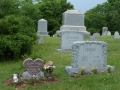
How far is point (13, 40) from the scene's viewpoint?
37.9ft

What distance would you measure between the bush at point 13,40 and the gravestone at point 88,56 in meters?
4.16

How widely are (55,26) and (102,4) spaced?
17.6 m

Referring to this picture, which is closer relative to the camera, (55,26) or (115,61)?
(115,61)

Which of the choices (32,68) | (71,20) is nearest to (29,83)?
(32,68)

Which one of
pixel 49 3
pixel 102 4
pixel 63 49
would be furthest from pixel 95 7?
pixel 63 49

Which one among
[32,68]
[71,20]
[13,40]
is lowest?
[32,68]

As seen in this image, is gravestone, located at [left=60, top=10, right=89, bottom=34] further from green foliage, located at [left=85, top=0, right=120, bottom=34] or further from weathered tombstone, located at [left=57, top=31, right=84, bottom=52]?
green foliage, located at [left=85, top=0, right=120, bottom=34]

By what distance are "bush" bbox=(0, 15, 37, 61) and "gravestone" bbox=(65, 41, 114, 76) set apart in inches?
164

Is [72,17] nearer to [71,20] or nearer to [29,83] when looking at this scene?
[71,20]

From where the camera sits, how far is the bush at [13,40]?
11305 mm

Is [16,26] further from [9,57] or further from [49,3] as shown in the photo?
[49,3]

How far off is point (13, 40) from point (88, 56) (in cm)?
474

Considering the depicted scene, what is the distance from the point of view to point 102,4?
191 feet

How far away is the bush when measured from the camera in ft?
37.1
